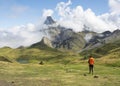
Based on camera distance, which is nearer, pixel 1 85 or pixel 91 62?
pixel 1 85

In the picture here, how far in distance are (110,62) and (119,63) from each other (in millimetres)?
4856

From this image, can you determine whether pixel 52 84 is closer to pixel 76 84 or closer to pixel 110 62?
pixel 76 84

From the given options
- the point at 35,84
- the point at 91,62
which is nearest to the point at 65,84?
the point at 35,84

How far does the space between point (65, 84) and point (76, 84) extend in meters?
1.64

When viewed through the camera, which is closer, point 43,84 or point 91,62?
point 43,84

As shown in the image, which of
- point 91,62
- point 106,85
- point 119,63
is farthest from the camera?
point 119,63

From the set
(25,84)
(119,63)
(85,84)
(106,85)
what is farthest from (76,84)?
(119,63)

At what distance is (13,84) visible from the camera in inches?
1842

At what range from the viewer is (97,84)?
4550 centimetres

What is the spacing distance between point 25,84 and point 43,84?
2838 millimetres

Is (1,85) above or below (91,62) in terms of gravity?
below

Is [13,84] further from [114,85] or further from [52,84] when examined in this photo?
[114,85]

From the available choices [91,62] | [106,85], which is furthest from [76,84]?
[91,62]

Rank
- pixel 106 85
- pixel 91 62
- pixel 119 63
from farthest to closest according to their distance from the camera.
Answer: pixel 119 63, pixel 91 62, pixel 106 85
